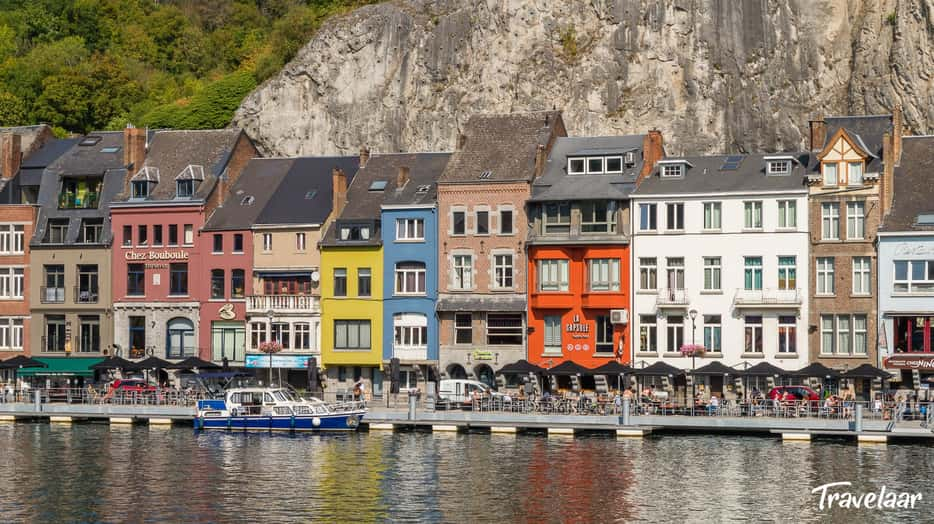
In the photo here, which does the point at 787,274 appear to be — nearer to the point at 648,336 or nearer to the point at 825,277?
the point at 825,277

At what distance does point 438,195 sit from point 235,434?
18.4 metres

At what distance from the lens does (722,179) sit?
81.4 m

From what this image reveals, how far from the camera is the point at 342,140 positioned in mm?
109750

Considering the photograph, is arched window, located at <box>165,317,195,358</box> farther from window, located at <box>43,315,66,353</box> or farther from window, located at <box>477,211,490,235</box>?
window, located at <box>477,211,490,235</box>

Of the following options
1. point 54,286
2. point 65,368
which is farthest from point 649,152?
point 54,286

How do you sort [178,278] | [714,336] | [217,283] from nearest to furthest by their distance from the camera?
[714,336] → [217,283] → [178,278]

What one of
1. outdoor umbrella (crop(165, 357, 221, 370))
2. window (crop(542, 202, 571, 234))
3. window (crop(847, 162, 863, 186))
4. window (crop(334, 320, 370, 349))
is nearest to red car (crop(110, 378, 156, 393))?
outdoor umbrella (crop(165, 357, 221, 370))

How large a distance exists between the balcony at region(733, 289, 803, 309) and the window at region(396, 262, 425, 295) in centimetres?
1689

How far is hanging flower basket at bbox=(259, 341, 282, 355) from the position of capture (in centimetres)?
8431

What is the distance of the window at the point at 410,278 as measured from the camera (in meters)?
85.4

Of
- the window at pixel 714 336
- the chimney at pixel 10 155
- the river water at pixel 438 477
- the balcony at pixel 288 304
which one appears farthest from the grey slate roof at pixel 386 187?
the chimney at pixel 10 155

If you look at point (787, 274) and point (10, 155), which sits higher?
point (10, 155)

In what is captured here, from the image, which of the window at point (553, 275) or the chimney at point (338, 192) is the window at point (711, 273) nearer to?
the window at point (553, 275)

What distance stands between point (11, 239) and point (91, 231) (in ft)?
15.9
